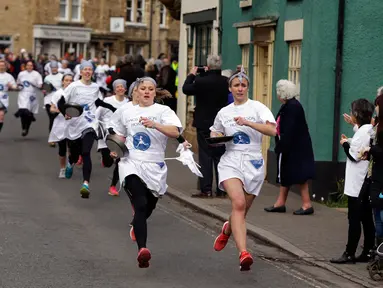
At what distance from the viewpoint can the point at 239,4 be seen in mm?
21516

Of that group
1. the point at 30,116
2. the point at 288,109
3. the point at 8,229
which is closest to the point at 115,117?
the point at 8,229

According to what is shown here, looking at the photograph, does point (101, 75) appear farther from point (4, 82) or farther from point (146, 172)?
point (146, 172)

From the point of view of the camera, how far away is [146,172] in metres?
10.9

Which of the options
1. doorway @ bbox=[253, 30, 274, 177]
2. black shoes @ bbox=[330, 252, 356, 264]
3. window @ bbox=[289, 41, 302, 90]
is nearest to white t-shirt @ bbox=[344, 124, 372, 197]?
black shoes @ bbox=[330, 252, 356, 264]

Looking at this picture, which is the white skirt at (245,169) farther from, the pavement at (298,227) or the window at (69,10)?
the window at (69,10)

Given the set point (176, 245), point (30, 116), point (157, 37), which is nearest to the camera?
point (176, 245)

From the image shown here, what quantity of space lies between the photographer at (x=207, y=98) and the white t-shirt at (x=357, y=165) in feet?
16.0

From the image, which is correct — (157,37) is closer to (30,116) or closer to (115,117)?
(30,116)

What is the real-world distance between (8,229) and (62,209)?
215 centimetres

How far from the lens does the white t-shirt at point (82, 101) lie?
17531 mm

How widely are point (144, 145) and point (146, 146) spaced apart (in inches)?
0.9

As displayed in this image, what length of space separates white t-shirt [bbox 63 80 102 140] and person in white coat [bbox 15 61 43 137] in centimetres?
931

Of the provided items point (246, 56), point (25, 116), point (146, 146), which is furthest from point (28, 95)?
point (146, 146)

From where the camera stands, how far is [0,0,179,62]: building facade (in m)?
64.7
